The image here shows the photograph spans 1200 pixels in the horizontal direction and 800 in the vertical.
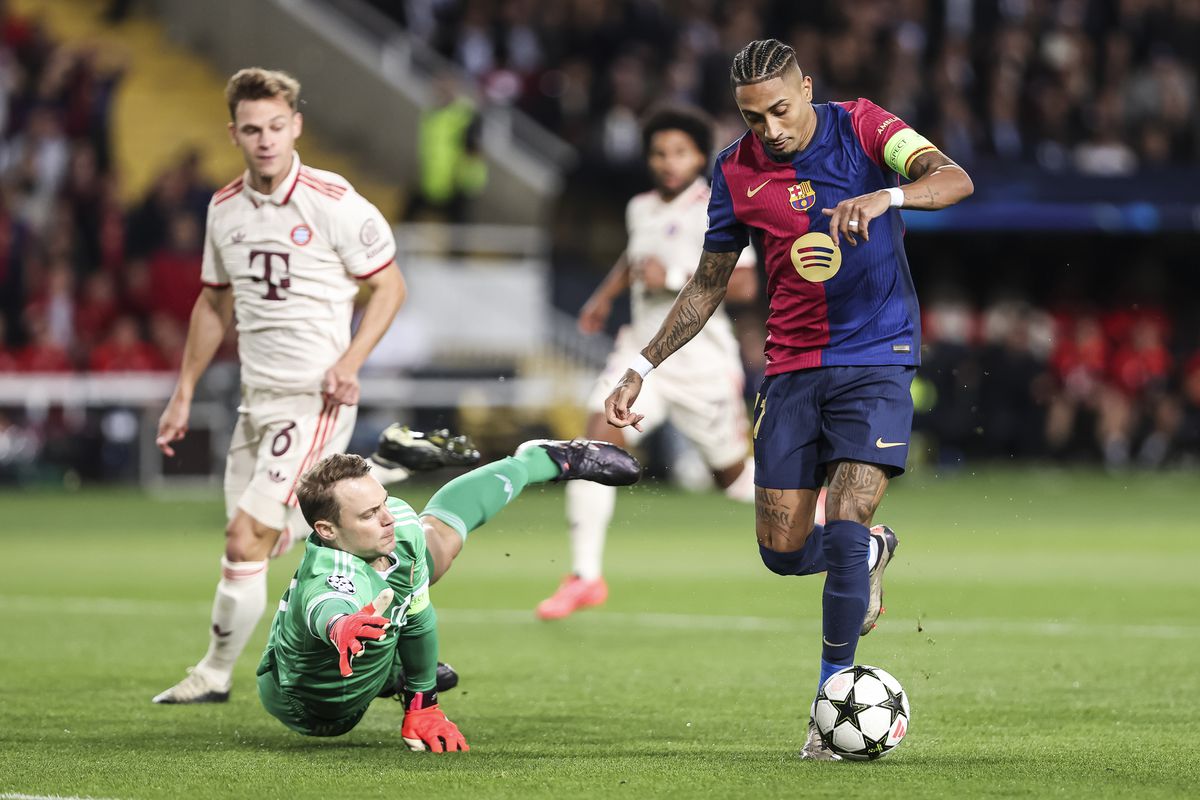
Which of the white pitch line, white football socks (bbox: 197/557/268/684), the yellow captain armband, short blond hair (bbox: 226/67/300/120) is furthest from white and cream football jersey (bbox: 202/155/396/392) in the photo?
the white pitch line

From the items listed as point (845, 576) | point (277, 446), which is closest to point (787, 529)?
point (845, 576)

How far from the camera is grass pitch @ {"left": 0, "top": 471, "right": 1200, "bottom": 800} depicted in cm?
595

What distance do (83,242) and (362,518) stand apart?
16376 mm

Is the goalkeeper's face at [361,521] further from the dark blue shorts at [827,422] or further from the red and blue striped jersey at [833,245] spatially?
the red and blue striped jersey at [833,245]

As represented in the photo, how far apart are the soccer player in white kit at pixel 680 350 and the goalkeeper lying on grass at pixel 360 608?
3.17 metres

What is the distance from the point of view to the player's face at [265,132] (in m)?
7.72

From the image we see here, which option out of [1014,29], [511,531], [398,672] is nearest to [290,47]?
[1014,29]

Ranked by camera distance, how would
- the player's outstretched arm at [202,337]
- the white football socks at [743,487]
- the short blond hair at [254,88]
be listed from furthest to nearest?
the white football socks at [743,487] < the player's outstretched arm at [202,337] < the short blond hair at [254,88]

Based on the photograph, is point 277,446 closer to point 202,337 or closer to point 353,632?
point 202,337

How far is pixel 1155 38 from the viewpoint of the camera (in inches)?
1038

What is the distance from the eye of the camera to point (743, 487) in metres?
10.7

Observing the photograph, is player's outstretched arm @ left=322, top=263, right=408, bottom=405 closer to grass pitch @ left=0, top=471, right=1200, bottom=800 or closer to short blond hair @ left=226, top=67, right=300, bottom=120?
short blond hair @ left=226, top=67, right=300, bottom=120

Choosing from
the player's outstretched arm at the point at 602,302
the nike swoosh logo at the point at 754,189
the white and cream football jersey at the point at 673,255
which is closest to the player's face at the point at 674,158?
the white and cream football jersey at the point at 673,255

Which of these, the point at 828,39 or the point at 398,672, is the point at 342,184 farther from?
the point at 828,39
